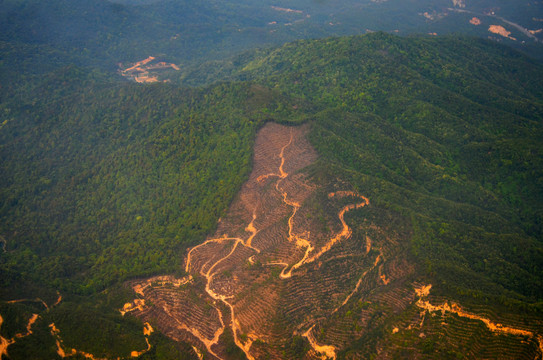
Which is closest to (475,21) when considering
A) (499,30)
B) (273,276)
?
(499,30)

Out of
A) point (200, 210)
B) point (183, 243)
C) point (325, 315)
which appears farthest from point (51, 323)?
point (325, 315)

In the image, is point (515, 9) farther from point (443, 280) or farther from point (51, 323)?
point (51, 323)

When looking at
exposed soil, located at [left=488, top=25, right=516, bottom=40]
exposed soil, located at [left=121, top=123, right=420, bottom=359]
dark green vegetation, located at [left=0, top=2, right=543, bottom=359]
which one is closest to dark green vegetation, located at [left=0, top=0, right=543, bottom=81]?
exposed soil, located at [left=488, top=25, right=516, bottom=40]

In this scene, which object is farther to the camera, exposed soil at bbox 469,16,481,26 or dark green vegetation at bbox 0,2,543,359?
exposed soil at bbox 469,16,481,26

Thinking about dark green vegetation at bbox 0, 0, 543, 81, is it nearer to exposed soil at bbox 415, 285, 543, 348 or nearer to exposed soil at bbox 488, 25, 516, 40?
exposed soil at bbox 488, 25, 516, 40

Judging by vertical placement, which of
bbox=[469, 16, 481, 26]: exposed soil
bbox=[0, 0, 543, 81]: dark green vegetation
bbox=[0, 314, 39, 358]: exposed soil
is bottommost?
bbox=[0, 314, 39, 358]: exposed soil

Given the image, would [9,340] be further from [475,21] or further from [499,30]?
[475,21]
